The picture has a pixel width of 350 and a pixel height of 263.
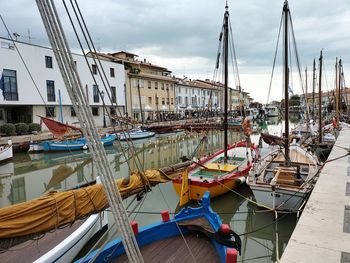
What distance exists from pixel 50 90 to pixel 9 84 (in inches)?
190

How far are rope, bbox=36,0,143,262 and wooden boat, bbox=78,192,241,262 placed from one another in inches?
77.7

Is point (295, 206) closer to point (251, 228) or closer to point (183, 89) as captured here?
point (251, 228)

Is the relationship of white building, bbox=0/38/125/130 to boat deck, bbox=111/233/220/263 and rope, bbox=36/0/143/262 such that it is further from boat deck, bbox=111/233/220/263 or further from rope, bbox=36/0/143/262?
rope, bbox=36/0/143/262

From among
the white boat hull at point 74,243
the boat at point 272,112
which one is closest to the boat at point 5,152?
the white boat hull at point 74,243

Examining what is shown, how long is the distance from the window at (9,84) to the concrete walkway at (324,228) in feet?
92.8

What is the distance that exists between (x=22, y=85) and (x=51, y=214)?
2897cm

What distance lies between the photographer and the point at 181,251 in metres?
5.07

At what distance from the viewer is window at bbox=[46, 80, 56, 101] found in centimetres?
3114

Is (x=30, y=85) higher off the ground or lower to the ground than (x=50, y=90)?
higher

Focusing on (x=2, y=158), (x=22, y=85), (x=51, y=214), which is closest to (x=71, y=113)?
(x=22, y=85)

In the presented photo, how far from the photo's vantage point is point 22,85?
28.2m

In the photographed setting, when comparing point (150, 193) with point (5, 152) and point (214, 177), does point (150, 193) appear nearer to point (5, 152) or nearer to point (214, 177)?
point (214, 177)

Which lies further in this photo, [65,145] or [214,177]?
[65,145]

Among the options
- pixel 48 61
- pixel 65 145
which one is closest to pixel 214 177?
pixel 65 145
